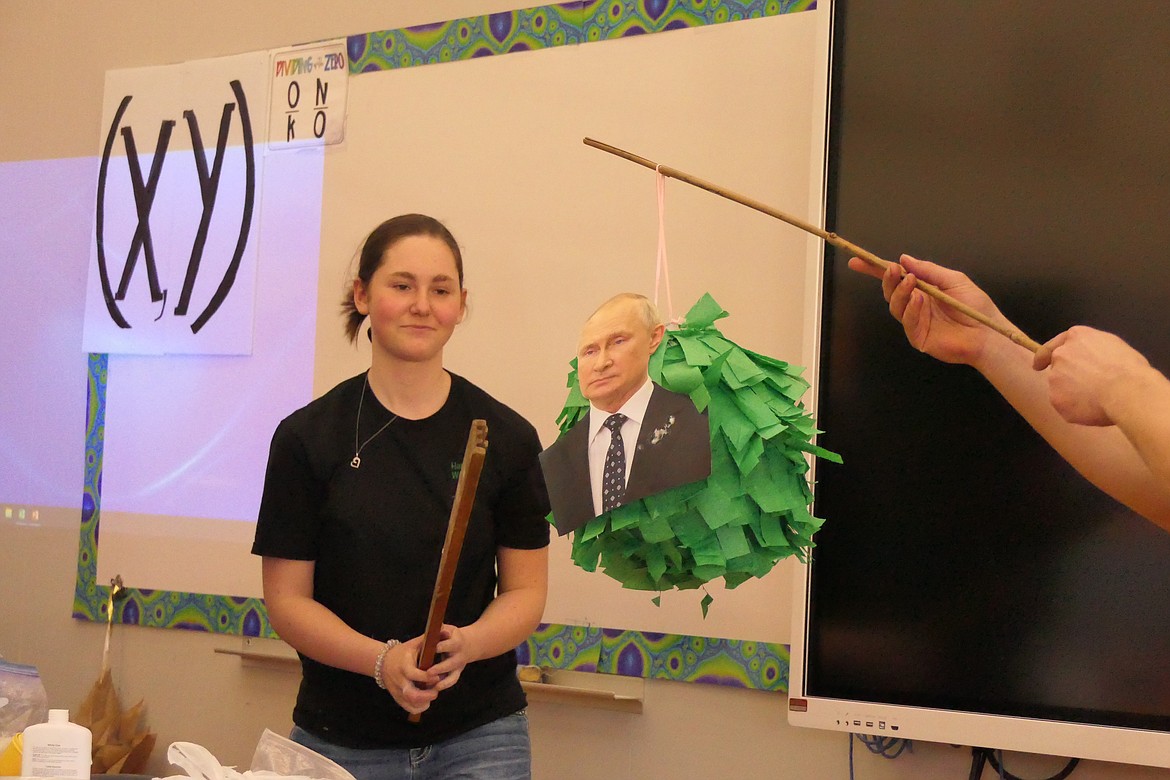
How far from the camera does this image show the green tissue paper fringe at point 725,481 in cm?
126

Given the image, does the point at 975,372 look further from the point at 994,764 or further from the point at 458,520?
the point at 458,520

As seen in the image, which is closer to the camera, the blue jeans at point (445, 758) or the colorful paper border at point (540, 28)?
the blue jeans at point (445, 758)

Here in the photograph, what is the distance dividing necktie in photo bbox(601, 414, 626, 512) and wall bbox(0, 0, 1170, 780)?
1.11 meters

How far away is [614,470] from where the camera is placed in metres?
1.28

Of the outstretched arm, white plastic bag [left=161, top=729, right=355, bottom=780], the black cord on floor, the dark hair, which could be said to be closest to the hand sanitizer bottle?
white plastic bag [left=161, top=729, right=355, bottom=780]

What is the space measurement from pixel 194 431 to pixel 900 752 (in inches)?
69.5

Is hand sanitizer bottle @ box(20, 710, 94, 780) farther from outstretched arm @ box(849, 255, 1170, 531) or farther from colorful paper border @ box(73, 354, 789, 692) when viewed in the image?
colorful paper border @ box(73, 354, 789, 692)

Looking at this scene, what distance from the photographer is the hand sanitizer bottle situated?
4.06 feet

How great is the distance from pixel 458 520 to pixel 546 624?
118 cm

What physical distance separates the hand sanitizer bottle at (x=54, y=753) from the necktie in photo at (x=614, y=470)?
23.2 inches

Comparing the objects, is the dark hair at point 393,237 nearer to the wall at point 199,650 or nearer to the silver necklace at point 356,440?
the silver necklace at point 356,440

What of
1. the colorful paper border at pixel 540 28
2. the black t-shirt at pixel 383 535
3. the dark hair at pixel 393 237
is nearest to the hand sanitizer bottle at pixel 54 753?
the black t-shirt at pixel 383 535

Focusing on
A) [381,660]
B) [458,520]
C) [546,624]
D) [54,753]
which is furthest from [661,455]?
[546,624]

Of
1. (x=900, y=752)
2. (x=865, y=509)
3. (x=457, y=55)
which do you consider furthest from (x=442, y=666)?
(x=457, y=55)
